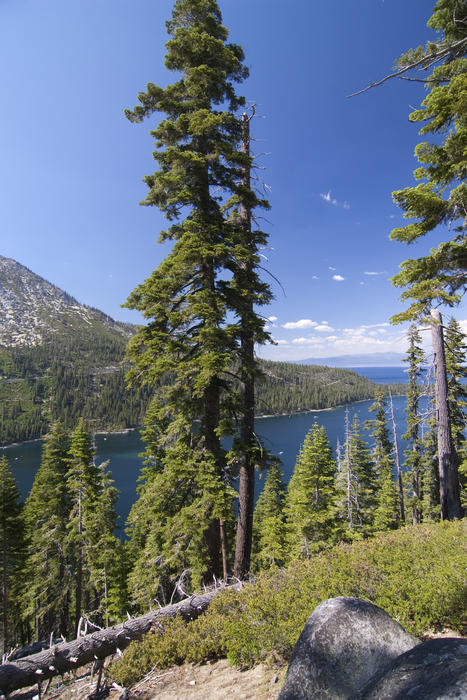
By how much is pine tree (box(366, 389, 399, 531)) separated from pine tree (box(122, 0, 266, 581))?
1746 cm

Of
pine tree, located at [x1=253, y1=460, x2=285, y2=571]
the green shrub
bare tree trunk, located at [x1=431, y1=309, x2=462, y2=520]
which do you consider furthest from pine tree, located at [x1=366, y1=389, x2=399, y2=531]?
the green shrub

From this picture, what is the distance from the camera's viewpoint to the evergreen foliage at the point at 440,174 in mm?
5420

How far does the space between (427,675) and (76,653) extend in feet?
20.3

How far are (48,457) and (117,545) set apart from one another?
8.43 metres

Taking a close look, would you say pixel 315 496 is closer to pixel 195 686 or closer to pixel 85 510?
pixel 85 510

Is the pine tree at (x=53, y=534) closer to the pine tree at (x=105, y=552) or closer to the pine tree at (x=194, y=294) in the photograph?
the pine tree at (x=105, y=552)

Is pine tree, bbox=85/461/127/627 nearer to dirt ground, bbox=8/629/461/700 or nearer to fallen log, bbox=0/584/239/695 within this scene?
fallen log, bbox=0/584/239/695

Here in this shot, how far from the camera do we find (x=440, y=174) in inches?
244

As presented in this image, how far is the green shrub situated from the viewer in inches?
161

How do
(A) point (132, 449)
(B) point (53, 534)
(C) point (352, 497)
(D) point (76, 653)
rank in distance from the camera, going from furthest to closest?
(A) point (132, 449), (C) point (352, 497), (B) point (53, 534), (D) point (76, 653)

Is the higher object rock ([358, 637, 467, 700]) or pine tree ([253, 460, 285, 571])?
rock ([358, 637, 467, 700])

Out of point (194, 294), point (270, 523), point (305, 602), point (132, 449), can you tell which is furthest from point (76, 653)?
point (132, 449)

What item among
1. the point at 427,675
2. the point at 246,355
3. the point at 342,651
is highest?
the point at 246,355

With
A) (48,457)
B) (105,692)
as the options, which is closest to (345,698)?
(105,692)
